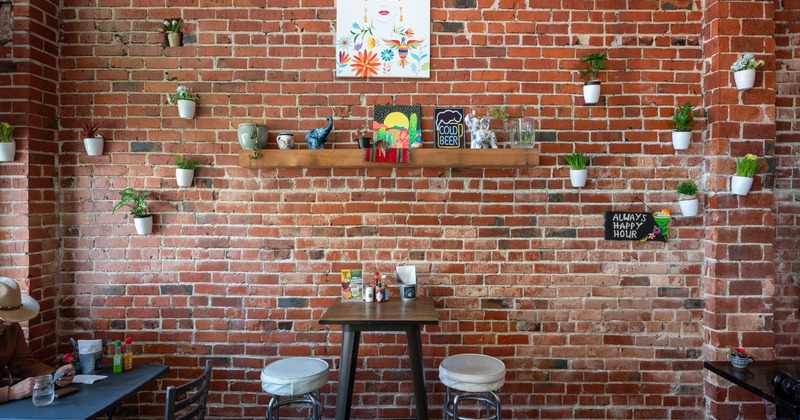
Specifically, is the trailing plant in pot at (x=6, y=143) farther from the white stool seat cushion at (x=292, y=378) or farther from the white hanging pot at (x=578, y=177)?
the white hanging pot at (x=578, y=177)

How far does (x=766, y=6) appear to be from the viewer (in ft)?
9.91

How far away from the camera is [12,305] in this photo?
8.27 ft

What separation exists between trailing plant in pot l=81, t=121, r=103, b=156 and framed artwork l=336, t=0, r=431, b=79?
1.73 meters

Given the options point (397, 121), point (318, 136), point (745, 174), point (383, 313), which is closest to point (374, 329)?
point (383, 313)

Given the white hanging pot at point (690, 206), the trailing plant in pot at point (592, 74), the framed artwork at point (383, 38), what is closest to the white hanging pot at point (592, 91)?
the trailing plant in pot at point (592, 74)

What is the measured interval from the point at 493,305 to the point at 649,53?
2095mm

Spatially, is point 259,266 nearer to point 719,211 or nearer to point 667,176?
point 667,176

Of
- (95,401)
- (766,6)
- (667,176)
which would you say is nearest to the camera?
(95,401)

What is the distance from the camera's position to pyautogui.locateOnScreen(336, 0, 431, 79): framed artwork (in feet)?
10.6

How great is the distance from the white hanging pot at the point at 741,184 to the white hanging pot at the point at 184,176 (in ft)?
12.0

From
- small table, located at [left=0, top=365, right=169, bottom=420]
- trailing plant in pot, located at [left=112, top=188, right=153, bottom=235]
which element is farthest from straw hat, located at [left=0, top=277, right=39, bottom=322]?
trailing plant in pot, located at [left=112, top=188, right=153, bottom=235]

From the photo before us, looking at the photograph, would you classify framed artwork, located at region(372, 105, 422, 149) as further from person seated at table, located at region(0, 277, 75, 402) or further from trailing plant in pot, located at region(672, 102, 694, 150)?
person seated at table, located at region(0, 277, 75, 402)

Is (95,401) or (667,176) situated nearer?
(95,401)

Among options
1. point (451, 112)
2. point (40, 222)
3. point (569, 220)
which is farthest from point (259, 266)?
point (569, 220)
